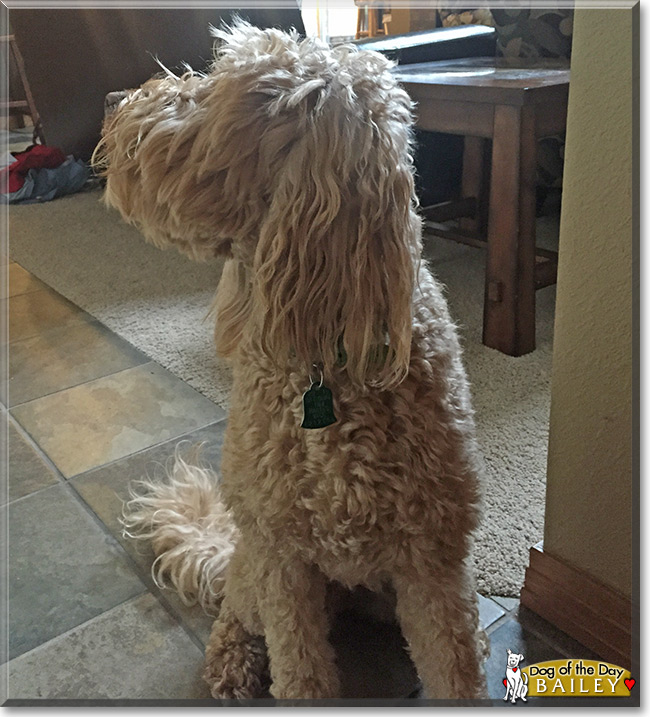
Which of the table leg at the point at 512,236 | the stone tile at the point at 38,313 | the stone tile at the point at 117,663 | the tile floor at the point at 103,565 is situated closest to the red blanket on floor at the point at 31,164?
the stone tile at the point at 38,313

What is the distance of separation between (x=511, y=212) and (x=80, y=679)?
1.41 meters

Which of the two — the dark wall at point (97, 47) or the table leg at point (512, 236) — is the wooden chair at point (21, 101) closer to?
the dark wall at point (97, 47)

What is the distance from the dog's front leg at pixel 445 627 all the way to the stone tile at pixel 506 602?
0.24 m

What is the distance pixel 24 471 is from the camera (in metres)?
1.48

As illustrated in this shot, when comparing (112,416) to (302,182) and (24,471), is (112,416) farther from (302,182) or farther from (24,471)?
(302,182)

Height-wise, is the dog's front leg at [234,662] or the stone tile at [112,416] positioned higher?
the stone tile at [112,416]

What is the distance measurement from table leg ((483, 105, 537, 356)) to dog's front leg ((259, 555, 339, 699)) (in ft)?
3.76

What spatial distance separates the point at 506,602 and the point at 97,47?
10.9 ft

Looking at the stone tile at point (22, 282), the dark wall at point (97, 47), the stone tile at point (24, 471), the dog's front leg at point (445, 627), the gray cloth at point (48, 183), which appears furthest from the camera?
the gray cloth at point (48, 183)

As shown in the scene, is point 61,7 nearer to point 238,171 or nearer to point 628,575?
point 238,171

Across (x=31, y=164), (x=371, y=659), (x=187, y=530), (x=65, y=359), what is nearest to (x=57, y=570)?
(x=187, y=530)

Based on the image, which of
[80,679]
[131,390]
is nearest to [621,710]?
[80,679]

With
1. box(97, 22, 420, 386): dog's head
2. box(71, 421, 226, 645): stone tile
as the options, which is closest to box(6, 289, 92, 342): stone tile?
box(71, 421, 226, 645): stone tile

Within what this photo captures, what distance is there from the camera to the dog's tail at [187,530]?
112cm
